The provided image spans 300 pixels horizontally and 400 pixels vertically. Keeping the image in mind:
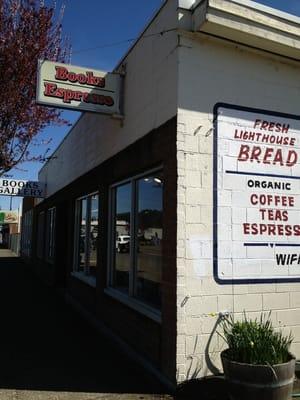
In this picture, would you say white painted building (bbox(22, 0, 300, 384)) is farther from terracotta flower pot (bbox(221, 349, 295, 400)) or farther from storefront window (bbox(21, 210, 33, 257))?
storefront window (bbox(21, 210, 33, 257))

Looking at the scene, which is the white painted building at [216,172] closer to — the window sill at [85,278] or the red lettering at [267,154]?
the red lettering at [267,154]

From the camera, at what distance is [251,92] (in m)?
6.04

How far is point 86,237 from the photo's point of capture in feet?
36.0

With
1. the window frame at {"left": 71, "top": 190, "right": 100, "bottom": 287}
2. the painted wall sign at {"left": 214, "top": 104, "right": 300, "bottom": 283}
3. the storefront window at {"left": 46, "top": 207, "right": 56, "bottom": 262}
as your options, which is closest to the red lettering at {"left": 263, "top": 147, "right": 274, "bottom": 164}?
the painted wall sign at {"left": 214, "top": 104, "right": 300, "bottom": 283}

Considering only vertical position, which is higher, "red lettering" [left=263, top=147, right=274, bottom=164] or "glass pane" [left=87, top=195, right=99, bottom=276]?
"red lettering" [left=263, top=147, right=274, bottom=164]

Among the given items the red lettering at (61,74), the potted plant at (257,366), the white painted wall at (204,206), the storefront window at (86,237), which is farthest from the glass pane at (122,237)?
the potted plant at (257,366)

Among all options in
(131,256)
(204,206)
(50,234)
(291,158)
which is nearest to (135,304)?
(131,256)

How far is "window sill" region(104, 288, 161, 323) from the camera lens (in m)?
6.19

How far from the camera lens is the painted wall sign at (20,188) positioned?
18016mm

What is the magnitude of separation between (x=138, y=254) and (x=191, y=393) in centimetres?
248

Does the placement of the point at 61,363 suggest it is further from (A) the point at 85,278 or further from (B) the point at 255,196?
(A) the point at 85,278

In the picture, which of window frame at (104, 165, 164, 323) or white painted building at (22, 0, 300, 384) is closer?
white painted building at (22, 0, 300, 384)

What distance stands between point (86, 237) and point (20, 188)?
8631 mm

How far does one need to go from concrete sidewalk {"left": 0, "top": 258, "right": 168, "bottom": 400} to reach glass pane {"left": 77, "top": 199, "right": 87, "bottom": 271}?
56.0 inches
